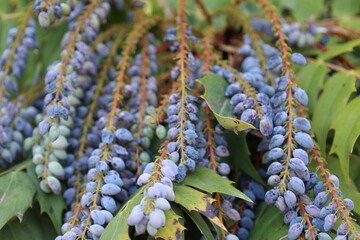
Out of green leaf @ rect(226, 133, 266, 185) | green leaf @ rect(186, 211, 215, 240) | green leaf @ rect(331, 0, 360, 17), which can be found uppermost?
green leaf @ rect(186, 211, 215, 240)

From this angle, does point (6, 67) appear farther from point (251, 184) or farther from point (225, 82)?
point (251, 184)

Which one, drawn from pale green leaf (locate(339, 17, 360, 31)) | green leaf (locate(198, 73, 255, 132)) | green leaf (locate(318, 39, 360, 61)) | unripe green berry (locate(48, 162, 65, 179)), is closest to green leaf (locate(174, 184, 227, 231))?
green leaf (locate(198, 73, 255, 132))

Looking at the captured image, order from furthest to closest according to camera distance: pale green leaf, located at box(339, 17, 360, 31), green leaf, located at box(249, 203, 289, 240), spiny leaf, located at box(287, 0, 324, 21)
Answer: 1. spiny leaf, located at box(287, 0, 324, 21)
2. pale green leaf, located at box(339, 17, 360, 31)
3. green leaf, located at box(249, 203, 289, 240)

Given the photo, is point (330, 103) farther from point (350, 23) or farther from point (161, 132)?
point (350, 23)

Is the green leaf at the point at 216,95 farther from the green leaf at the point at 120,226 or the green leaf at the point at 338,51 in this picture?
the green leaf at the point at 338,51

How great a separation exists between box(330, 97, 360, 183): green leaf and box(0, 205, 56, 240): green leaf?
26.6 inches

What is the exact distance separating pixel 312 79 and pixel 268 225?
466 mm

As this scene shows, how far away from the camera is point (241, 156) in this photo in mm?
1065

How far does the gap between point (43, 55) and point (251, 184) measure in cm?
89

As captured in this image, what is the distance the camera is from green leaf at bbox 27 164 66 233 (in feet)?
3.45

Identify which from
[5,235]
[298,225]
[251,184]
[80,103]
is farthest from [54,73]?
[298,225]

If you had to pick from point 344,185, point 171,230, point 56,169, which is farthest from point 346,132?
point 56,169

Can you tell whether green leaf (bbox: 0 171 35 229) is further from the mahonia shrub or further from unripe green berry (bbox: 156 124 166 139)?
unripe green berry (bbox: 156 124 166 139)

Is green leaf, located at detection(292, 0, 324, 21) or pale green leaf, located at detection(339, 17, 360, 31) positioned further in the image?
green leaf, located at detection(292, 0, 324, 21)
